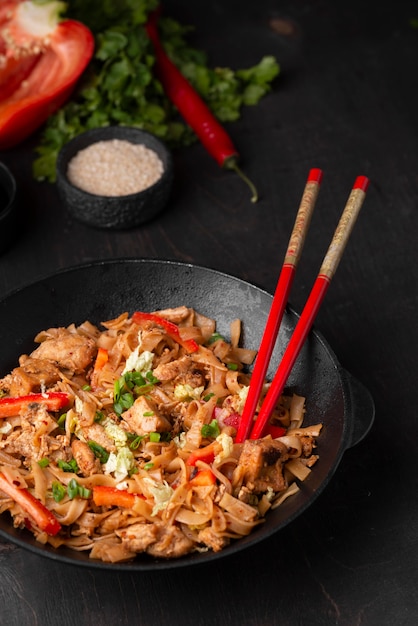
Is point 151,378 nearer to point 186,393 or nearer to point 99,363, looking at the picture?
point 186,393

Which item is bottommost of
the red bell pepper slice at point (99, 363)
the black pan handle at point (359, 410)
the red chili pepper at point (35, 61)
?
the black pan handle at point (359, 410)

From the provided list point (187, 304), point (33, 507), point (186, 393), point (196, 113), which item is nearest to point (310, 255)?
point (187, 304)

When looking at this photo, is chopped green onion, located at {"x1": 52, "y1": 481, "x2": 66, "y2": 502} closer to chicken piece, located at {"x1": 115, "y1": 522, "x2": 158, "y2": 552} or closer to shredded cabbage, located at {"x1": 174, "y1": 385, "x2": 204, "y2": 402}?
chicken piece, located at {"x1": 115, "y1": 522, "x2": 158, "y2": 552}

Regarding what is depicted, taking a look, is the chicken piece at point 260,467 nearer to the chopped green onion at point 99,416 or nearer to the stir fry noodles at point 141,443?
the stir fry noodles at point 141,443

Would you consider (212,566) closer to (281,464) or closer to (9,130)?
(281,464)

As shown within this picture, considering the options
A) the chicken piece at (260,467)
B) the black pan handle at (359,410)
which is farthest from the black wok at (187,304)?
the chicken piece at (260,467)

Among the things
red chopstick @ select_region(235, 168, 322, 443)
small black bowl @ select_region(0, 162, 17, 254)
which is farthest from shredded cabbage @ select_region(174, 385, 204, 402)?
small black bowl @ select_region(0, 162, 17, 254)

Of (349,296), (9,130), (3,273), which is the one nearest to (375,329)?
(349,296)
